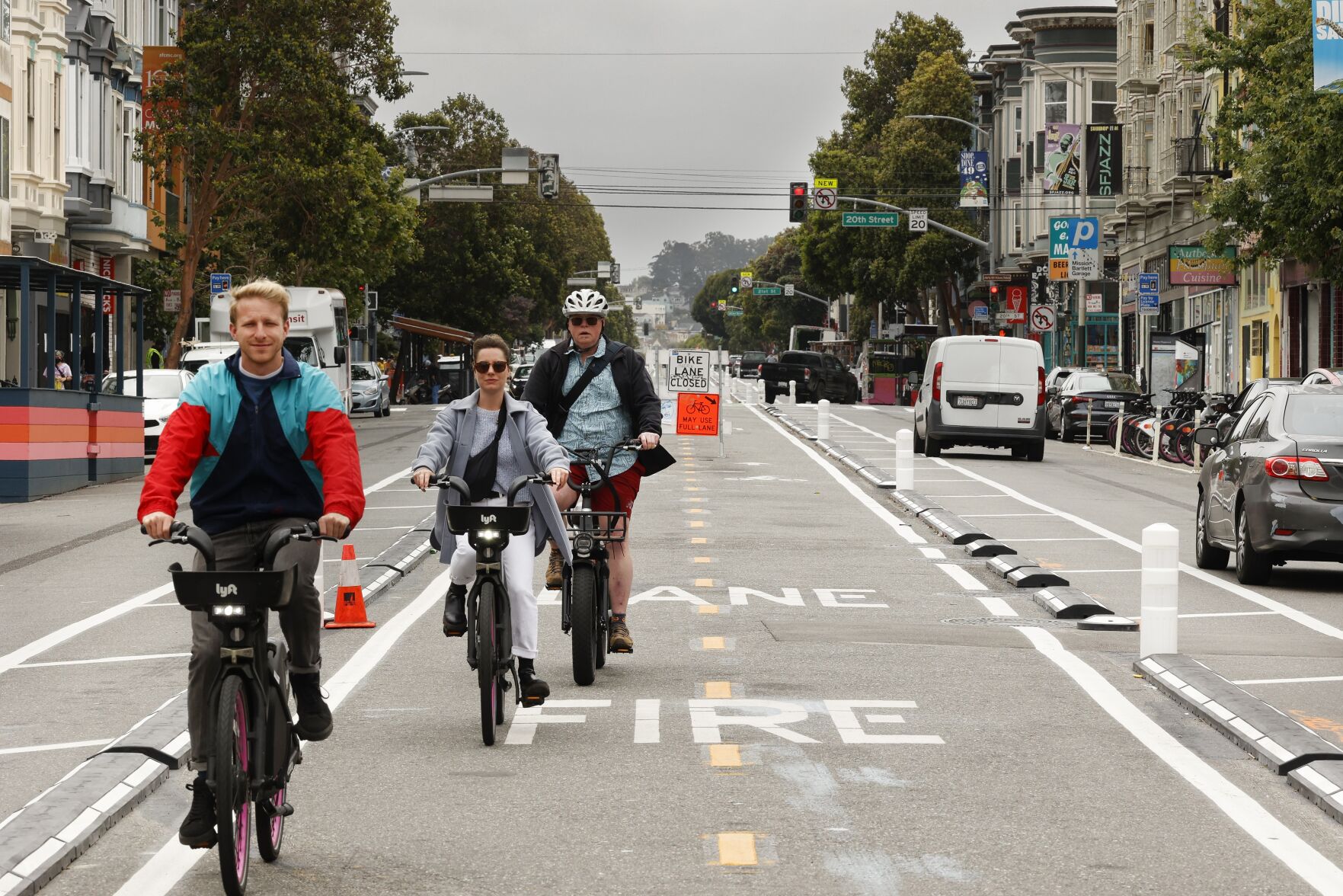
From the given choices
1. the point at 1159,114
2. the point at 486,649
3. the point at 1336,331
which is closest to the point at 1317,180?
the point at 1336,331

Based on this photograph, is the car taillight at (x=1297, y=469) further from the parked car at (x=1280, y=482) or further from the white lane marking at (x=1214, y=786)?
the white lane marking at (x=1214, y=786)

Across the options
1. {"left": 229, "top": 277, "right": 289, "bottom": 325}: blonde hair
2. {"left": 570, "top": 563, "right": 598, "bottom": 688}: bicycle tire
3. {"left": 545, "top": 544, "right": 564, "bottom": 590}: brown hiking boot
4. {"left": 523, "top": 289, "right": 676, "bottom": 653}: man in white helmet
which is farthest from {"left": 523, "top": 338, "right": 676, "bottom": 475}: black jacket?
{"left": 229, "top": 277, "right": 289, "bottom": 325}: blonde hair

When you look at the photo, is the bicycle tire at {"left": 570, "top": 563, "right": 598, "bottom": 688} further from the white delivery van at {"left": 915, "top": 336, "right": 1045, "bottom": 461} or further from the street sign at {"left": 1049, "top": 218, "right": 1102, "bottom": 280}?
the street sign at {"left": 1049, "top": 218, "right": 1102, "bottom": 280}

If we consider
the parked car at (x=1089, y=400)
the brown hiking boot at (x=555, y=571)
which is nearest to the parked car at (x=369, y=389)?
the parked car at (x=1089, y=400)

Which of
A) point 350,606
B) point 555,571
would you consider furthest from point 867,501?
point 555,571

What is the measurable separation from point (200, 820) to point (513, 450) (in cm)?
351

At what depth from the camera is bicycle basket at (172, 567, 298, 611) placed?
6328mm

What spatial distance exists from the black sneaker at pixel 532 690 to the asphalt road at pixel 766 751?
16cm

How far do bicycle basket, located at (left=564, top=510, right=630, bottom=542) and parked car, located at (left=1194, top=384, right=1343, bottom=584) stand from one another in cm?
649

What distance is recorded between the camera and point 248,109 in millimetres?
43344

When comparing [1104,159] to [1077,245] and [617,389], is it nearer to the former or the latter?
[1077,245]

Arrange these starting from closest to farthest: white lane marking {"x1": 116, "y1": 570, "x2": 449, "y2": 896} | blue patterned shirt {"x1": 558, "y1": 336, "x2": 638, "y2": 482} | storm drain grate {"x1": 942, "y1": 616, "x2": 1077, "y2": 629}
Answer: white lane marking {"x1": 116, "y1": 570, "x2": 449, "y2": 896} → blue patterned shirt {"x1": 558, "y1": 336, "x2": 638, "y2": 482} → storm drain grate {"x1": 942, "y1": 616, "x2": 1077, "y2": 629}

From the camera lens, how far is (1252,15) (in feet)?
108

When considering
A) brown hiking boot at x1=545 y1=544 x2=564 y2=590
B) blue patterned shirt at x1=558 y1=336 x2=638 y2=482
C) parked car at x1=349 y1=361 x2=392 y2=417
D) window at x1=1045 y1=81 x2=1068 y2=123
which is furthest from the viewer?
window at x1=1045 y1=81 x2=1068 y2=123
